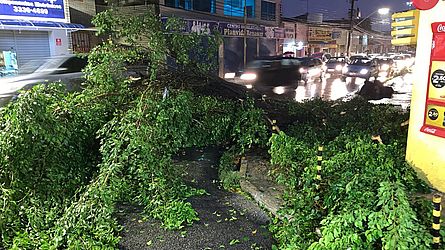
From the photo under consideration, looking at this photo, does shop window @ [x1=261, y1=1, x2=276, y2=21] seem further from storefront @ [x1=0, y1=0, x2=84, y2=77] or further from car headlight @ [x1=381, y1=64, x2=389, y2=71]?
storefront @ [x1=0, y1=0, x2=84, y2=77]

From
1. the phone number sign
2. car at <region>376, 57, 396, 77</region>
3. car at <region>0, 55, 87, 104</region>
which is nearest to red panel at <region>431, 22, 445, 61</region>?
car at <region>0, 55, 87, 104</region>

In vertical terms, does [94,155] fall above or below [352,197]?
below

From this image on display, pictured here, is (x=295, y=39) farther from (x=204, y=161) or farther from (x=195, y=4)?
(x=204, y=161)

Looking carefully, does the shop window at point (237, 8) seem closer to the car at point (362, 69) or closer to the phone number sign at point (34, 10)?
the car at point (362, 69)

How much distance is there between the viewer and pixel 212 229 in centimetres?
487

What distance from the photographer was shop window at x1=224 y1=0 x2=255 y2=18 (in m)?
27.2

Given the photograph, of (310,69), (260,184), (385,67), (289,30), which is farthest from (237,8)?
(260,184)

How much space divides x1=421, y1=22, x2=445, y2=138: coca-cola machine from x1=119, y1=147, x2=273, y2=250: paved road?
272 cm

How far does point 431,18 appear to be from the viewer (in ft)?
15.8

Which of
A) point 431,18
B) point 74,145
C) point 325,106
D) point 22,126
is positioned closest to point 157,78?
point 74,145

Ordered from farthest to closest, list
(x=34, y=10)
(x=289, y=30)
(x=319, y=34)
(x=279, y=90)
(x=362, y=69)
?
(x=319, y=34)
(x=289, y=30)
(x=362, y=69)
(x=279, y=90)
(x=34, y=10)

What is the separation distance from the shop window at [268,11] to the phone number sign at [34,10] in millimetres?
19760

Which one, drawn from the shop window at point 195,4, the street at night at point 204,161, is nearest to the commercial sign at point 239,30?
the shop window at point 195,4

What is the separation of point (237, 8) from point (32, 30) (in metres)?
17.1
